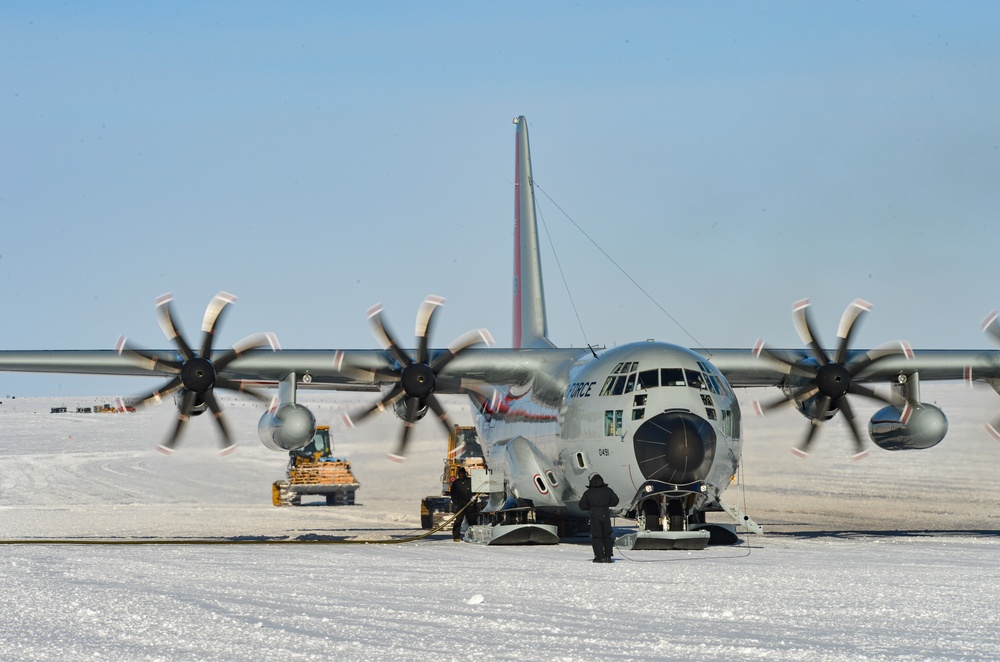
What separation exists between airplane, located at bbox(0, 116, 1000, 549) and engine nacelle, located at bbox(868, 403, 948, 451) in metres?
0.03

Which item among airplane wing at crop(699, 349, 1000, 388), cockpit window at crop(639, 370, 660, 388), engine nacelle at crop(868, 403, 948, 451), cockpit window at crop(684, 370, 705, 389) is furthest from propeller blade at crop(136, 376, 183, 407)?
engine nacelle at crop(868, 403, 948, 451)

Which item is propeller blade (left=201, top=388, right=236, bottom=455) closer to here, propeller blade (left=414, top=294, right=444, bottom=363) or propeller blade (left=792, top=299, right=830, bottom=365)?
propeller blade (left=414, top=294, right=444, bottom=363)

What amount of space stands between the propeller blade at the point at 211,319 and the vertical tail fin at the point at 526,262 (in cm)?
863

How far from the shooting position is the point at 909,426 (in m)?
26.0

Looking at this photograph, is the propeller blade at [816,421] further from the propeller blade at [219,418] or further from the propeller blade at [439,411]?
the propeller blade at [219,418]

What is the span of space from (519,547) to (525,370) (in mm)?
4809

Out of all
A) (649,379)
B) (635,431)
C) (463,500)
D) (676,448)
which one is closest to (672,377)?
(649,379)

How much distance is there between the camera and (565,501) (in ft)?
74.8

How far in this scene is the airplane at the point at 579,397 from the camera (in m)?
20.1

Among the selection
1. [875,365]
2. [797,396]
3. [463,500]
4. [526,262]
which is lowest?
[463,500]

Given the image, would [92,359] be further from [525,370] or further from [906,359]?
[906,359]

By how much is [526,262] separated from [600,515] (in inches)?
580

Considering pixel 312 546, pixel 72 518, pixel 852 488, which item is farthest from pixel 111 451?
pixel 312 546

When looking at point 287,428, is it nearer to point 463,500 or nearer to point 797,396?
point 463,500
